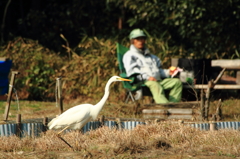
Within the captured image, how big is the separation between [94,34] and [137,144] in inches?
465

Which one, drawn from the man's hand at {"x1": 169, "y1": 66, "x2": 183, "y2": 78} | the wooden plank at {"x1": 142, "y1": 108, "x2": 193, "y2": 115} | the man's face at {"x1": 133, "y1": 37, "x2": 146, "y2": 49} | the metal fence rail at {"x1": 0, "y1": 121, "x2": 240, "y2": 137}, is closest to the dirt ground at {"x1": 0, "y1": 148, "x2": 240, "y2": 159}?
the metal fence rail at {"x1": 0, "y1": 121, "x2": 240, "y2": 137}

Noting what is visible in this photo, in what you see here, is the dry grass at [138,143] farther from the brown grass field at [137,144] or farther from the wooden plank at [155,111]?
the wooden plank at [155,111]

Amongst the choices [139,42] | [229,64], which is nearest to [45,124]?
[139,42]

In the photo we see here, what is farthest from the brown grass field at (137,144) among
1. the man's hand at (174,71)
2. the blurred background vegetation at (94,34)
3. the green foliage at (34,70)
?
the green foliage at (34,70)

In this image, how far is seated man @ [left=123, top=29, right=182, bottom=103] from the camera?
10.1m

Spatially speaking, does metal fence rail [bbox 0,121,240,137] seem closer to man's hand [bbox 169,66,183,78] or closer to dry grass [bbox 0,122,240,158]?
dry grass [bbox 0,122,240,158]

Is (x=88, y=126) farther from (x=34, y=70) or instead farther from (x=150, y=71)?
(x=34, y=70)

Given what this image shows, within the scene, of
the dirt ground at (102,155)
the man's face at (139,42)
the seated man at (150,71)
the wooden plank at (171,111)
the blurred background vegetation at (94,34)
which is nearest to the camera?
the dirt ground at (102,155)

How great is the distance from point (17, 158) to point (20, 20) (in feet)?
39.6

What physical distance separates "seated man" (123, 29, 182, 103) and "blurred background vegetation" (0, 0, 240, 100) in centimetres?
140

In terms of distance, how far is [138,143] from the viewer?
598cm

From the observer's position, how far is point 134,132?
6.94m

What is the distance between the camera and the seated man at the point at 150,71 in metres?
10.1

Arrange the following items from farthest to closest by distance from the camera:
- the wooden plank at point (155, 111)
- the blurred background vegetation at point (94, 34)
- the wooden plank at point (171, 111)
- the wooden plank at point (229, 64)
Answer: the blurred background vegetation at point (94, 34) → the wooden plank at point (229, 64) → the wooden plank at point (155, 111) → the wooden plank at point (171, 111)
